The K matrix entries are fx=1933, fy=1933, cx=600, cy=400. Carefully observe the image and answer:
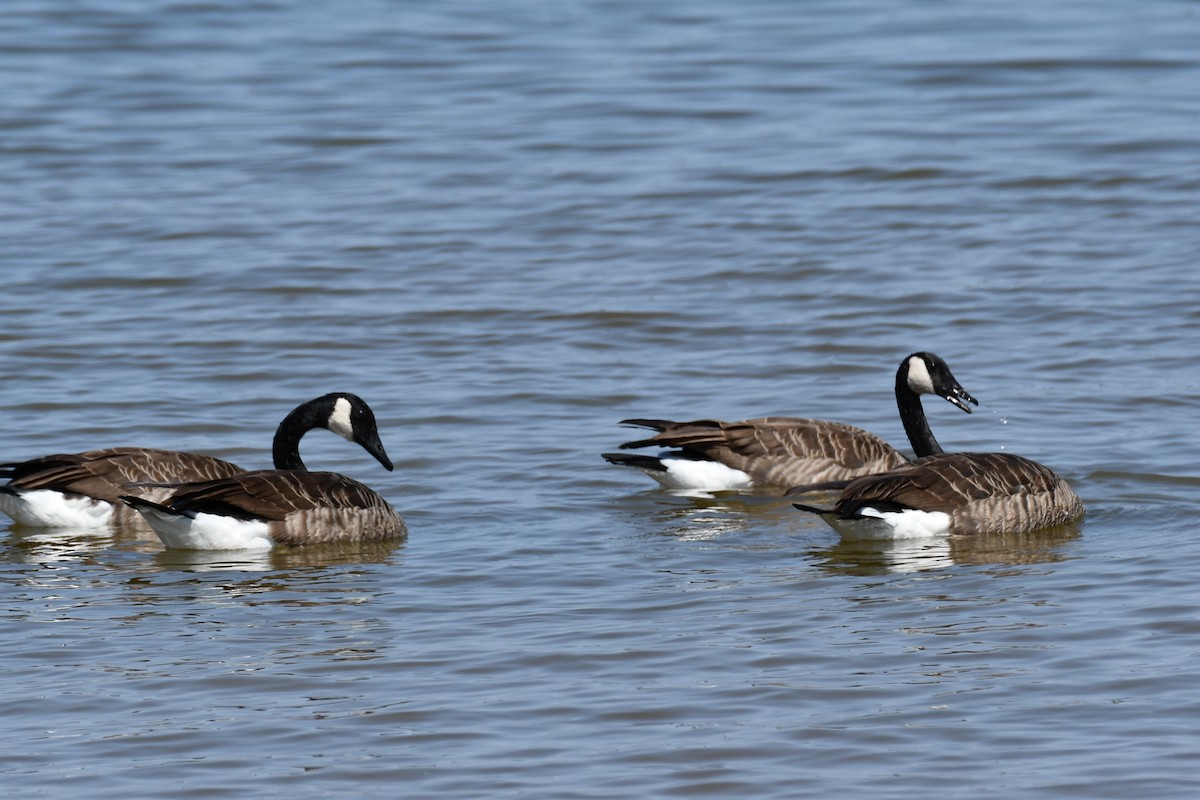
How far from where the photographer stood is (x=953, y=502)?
10.5m

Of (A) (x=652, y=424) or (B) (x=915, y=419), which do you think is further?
(B) (x=915, y=419)

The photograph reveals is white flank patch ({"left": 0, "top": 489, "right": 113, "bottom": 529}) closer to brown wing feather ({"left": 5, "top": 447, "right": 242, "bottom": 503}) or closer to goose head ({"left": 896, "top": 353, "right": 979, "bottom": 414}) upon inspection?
brown wing feather ({"left": 5, "top": 447, "right": 242, "bottom": 503})

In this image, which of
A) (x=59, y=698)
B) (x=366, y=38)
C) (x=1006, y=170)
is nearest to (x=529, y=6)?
(x=366, y=38)

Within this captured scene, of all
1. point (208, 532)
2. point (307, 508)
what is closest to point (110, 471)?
point (208, 532)

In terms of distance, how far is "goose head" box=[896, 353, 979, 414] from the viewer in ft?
40.3

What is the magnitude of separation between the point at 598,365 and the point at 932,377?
329 centimetres

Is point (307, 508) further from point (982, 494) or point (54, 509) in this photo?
point (982, 494)

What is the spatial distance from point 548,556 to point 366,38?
2112 cm

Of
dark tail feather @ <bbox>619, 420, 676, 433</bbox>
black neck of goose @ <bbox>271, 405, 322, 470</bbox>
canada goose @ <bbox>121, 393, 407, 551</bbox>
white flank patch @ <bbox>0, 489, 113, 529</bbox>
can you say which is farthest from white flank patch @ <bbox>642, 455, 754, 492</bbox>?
white flank patch @ <bbox>0, 489, 113, 529</bbox>

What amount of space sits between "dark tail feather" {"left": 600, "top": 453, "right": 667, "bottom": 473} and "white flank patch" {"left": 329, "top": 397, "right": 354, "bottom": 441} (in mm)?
1593

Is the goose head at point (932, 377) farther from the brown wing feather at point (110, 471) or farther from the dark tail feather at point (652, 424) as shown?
the brown wing feather at point (110, 471)

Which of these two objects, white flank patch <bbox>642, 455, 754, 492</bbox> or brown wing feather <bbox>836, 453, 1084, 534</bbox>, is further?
white flank patch <bbox>642, 455, 754, 492</bbox>

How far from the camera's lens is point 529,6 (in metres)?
32.8

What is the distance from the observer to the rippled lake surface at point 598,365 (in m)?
7.20
